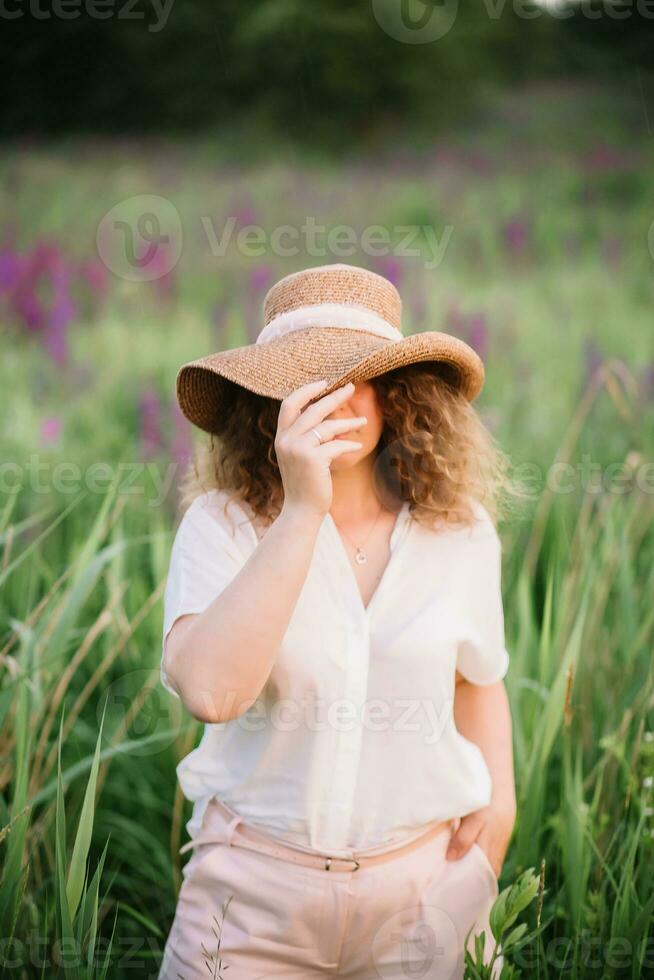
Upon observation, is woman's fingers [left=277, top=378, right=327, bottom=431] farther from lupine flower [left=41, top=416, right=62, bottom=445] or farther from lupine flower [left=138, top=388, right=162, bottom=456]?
lupine flower [left=41, top=416, right=62, bottom=445]

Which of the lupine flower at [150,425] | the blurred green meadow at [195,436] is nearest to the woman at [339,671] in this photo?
the blurred green meadow at [195,436]

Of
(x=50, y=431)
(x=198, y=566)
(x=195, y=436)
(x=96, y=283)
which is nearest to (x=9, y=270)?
(x=96, y=283)

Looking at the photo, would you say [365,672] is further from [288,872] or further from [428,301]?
[428,301]

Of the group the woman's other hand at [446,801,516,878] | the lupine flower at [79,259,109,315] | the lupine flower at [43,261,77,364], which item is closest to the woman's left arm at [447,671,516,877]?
the woman's other hand at [446,801,516,878]

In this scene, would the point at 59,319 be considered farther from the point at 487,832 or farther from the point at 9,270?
the point at 487,832

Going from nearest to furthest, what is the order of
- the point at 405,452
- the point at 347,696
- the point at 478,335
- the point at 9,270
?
the point at 347,696, the point at 405,452, the point at 478,335, the point at 9,270

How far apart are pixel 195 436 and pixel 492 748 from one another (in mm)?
1775

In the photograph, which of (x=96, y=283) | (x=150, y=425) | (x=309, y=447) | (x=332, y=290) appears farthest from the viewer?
(x=96, y=283)

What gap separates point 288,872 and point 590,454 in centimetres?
207

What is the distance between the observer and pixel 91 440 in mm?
3039

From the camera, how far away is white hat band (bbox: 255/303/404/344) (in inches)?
49.4

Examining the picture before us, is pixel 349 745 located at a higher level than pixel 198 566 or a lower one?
lower

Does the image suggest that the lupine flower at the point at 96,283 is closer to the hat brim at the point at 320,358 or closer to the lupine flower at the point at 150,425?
the lupine flower at the point at 150,425

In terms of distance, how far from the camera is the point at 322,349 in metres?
1.21
